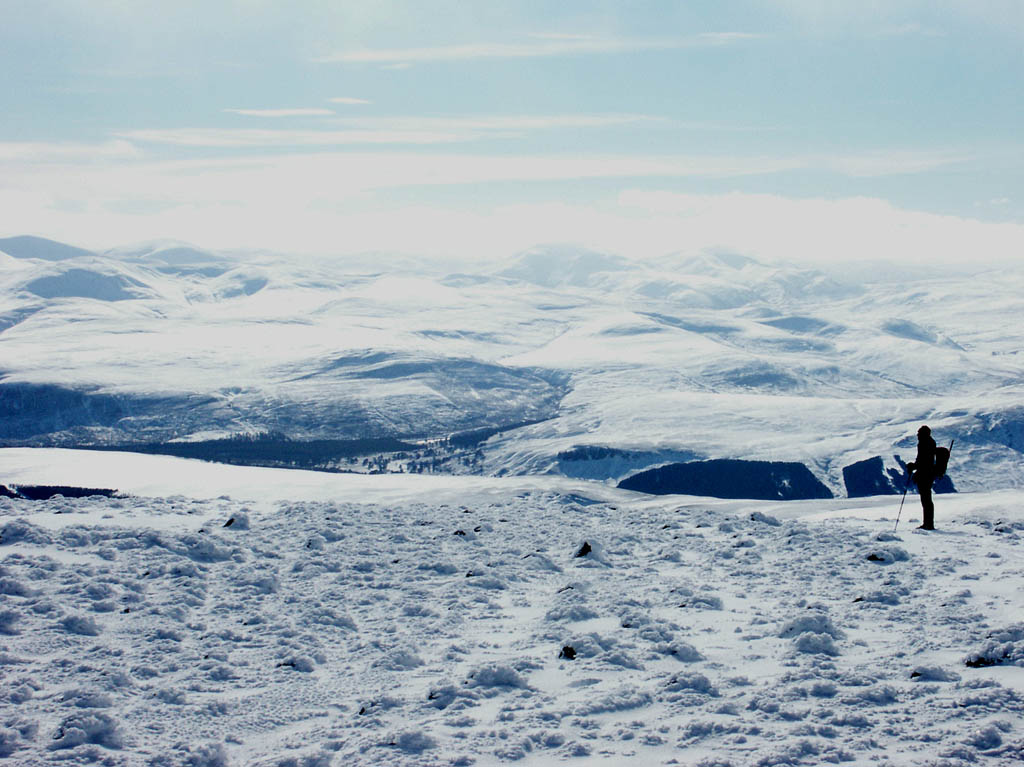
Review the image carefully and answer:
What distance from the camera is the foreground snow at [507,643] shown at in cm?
945

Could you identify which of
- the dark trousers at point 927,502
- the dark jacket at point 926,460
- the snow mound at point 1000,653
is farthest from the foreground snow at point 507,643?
the dark jacket at point 926,460

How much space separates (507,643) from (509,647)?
205 mm

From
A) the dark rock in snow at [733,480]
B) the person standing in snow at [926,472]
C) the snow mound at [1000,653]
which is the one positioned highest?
the person standing in snow at [926,472]

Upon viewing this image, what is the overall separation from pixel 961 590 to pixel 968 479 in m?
199

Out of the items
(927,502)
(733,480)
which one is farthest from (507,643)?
(733,480)

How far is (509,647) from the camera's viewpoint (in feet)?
41.9

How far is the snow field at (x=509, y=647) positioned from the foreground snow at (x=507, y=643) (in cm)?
4

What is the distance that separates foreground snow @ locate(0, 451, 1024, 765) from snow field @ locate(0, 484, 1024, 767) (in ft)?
0.13

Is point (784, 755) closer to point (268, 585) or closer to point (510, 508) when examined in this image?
point (268, 585)

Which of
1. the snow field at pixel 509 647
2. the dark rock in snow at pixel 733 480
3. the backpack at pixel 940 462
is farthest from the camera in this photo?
the dark rock in snow at pixel 733 480

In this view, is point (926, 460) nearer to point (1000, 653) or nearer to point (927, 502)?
point (927, 502)

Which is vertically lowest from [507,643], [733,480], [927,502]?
[733,480]

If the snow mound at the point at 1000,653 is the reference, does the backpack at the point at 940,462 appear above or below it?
above

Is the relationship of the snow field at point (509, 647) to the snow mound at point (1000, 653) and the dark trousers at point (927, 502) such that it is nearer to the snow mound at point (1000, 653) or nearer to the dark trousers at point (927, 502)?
the snow mound at point (1000, 653)
